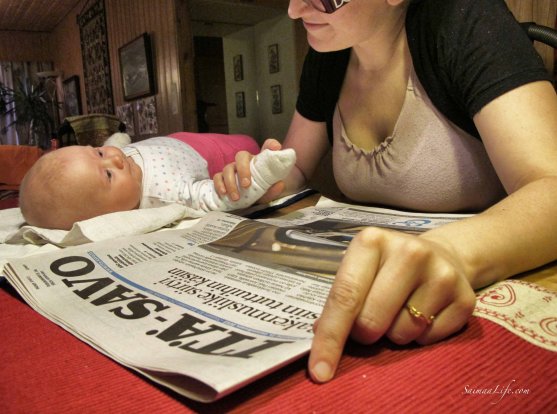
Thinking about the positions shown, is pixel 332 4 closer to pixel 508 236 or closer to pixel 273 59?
pixel 508 236

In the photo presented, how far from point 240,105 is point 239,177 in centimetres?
Result: 335

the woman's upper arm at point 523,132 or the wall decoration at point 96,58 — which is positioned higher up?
the wall decoration at point 96,58

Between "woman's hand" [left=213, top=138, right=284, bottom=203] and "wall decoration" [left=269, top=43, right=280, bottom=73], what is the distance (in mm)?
2742

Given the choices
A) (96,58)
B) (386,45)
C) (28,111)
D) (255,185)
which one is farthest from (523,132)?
(28,111)

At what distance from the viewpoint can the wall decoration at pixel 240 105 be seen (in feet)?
13.1

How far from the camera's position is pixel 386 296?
0.97ft

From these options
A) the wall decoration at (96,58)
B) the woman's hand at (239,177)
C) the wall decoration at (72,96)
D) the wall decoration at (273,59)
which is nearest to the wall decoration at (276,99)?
the wall decoration at (273,59)

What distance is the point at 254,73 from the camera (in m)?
3.91

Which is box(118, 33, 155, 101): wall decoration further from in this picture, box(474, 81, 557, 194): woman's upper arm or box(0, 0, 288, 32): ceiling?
box(474, 81, 557, 194): woman's upper arm

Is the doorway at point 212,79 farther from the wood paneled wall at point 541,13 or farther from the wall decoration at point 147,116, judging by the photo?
the wood paneled wall at point 541,13

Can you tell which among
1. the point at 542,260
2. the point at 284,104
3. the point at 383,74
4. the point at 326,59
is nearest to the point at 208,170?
the point at 326,59

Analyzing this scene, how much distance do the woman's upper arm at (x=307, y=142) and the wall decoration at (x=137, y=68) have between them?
2.90m

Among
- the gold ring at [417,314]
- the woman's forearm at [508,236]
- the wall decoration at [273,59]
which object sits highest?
the wall decoration at [273,59]

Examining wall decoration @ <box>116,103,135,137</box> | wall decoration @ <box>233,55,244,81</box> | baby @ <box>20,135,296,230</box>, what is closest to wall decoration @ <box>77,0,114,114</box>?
wall decoration @ <box>116,103,135,137</box>
